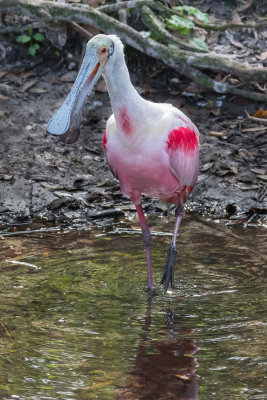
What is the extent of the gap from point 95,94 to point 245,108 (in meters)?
1.48

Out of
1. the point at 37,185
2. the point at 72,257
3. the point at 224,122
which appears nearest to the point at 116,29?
the point at 224,122

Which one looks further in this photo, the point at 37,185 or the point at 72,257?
the point at 37,185

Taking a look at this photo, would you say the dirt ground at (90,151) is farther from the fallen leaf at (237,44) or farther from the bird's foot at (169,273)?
the bird's foot at (169,273)

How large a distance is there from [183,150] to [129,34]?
3.16m

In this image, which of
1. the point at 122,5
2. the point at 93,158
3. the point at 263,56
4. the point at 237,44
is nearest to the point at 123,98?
the point at 93,158

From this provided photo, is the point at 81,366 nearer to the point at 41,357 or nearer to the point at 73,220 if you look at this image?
the point at 41,357

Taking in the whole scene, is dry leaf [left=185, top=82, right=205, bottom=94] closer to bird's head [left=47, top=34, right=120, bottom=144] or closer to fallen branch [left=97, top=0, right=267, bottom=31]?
fallen branch [left=97, top=0, right=267, bottom=31]

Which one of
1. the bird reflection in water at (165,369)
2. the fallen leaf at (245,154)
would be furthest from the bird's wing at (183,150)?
the fallen leaf at (245,154)

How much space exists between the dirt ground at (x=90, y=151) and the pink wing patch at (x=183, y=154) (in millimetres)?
1135

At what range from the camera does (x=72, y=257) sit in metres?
5.71

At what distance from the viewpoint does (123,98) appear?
478cm

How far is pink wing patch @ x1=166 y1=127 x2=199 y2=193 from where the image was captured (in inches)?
199

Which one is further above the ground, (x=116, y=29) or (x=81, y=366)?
(x=116, y=29)

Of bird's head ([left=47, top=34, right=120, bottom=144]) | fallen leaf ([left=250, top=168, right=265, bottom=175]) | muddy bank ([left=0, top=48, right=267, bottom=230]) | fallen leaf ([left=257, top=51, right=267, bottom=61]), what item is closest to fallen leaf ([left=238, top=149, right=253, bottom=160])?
muddy bank ([left=0, top=48, right=267, bottom=230])
